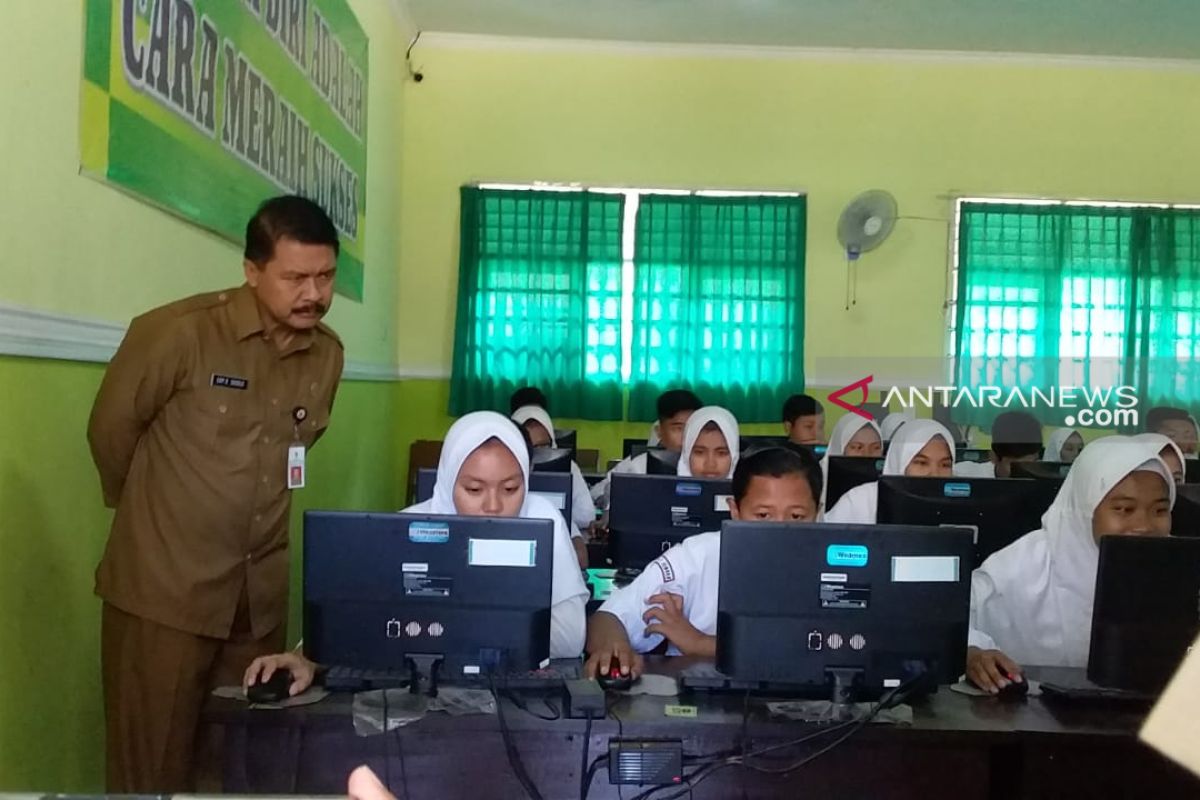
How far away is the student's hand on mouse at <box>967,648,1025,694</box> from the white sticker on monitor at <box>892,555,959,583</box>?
1.01 ft

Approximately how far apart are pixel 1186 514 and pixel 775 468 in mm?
1026

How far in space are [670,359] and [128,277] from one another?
4174 millimetres

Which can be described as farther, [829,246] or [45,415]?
[829,246]

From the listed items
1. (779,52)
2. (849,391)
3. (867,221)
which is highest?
(779,52)

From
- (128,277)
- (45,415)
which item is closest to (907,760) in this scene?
(45,415)

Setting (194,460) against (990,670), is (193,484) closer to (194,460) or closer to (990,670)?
(194,460)

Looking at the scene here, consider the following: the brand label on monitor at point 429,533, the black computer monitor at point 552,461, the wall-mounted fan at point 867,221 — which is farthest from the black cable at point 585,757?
the wall-mounted fan at point 867,221

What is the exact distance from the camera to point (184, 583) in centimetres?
200

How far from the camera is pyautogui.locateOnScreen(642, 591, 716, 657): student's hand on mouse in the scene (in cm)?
206

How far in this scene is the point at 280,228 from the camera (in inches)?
83.6

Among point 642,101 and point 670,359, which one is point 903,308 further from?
point 642,101

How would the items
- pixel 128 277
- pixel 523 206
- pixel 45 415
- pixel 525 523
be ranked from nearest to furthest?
1. pixel 525 523
2. pixel 45 415
3. pixel 128 277
4. pixel 523 206

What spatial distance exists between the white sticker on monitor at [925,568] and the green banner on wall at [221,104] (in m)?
1.79

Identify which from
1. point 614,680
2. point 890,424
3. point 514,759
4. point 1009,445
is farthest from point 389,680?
point 1009,445
